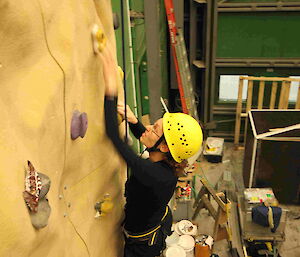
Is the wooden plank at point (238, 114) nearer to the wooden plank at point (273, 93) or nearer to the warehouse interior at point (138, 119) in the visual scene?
the warehouse interior at point (138, 119)

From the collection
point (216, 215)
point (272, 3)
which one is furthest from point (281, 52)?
point (216, 215)

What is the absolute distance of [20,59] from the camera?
0.98 m

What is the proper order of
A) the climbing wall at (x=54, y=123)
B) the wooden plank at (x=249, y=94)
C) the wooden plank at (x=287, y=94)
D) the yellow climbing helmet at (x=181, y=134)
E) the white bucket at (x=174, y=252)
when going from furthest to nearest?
1. the wooden plank at (x=249, y=94)
2. the wooden plank at (x=287, y=94)
3. the white bucket at (x=174, y=252)
4. the yellow climbing helmet at (x=181, y=134)
5. the climbing wall at (x=54, y=123)

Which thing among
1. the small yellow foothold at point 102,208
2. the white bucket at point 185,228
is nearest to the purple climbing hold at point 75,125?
the small yellow foothold at point 102,208

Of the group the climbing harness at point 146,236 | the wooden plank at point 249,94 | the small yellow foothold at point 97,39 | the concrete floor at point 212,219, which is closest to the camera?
the small yellow foothold at point 97,39

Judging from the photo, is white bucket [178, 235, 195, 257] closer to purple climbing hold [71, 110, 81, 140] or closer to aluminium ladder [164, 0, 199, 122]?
aluminium ladder [164, 0, 199, 122]

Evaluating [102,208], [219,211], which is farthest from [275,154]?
[102,208]

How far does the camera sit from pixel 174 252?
325cm

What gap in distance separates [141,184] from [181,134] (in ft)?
1.20

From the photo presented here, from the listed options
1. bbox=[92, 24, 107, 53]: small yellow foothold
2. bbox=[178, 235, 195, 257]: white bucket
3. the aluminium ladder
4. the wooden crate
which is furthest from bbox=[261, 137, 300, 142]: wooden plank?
bbox=[92, 24, 107, 53]: small yellow foothold

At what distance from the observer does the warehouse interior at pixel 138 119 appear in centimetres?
96

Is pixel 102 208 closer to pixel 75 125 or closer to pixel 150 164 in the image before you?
pixel 150 164

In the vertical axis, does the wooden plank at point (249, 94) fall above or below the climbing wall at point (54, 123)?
below

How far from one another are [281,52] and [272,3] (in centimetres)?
79
